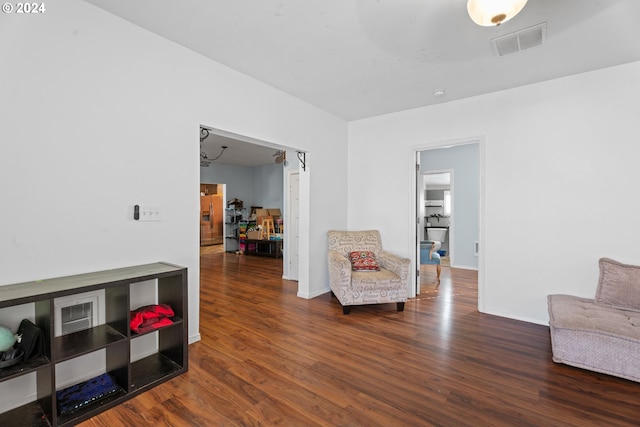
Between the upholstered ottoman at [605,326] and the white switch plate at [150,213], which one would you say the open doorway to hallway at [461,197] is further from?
the white switch plate at [150,213]

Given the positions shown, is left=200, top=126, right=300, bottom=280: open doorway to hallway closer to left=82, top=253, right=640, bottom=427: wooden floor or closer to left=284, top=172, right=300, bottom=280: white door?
left=284, top=172, right=300, bottom=280: white door

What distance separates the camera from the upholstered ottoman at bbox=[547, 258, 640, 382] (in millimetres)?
2215

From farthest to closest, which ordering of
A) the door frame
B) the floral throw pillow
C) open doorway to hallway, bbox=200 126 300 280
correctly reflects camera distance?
open doorway to hallway, bbox=200 126 300 280 < the floral throw pillow < the door frame

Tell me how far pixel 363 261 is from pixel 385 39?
2.56 m

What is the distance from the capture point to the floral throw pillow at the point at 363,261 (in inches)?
156

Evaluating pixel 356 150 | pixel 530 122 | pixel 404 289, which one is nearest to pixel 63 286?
pixel 404 289

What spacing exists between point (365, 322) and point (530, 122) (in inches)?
114

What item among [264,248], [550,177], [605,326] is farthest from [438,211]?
[605,326]


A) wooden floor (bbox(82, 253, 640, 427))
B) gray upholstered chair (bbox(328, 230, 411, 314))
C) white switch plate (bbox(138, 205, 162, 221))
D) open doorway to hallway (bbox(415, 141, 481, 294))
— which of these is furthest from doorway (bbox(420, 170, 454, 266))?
white switch plate (bbox(138, 205, 162, 221))

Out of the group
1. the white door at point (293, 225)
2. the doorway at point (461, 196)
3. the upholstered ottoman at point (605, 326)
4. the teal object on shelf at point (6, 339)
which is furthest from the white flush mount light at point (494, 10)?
the doorway at point (461, 196)

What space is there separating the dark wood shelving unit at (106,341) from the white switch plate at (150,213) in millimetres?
377

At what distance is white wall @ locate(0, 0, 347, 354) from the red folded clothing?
377 mm

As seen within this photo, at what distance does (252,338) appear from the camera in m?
2.89

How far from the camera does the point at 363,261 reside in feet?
13.1
